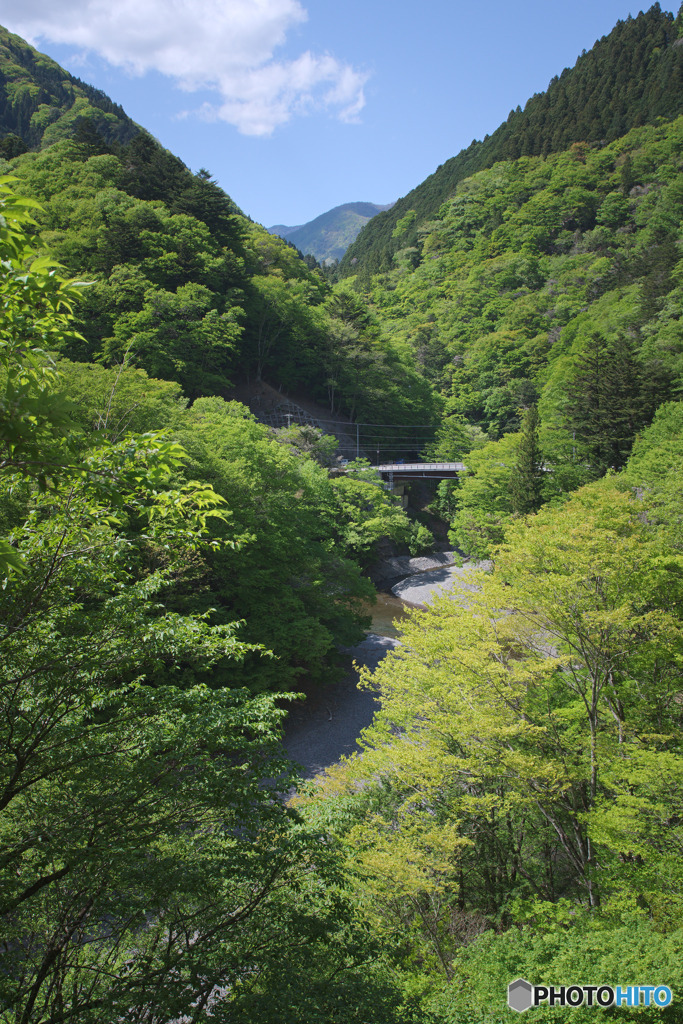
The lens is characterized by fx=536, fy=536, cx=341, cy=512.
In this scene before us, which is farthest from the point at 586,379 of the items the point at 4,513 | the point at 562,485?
the point at 4,513

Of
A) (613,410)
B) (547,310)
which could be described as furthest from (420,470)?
(547,310)

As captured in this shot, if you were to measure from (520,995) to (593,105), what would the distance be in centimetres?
8852

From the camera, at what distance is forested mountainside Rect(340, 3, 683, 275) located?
6279 cm

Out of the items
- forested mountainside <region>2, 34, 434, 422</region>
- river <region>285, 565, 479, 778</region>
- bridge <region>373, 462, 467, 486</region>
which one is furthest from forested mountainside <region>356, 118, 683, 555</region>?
river <region>285, 565, 479, 778</region>

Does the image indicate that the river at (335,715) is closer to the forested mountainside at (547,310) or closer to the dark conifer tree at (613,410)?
the forested mountainside at (547,310)

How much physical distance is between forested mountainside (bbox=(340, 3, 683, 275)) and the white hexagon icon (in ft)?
265

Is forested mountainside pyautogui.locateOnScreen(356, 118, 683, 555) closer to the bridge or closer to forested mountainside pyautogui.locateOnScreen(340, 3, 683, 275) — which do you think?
the bridge

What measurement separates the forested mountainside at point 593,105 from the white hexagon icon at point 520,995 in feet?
265

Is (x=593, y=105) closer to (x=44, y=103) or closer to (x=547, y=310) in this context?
(x=547, y=310)

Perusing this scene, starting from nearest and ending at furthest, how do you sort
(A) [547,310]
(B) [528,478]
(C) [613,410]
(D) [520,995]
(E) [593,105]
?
(D) [520,995] → (B) [528,478] → (C) [613,410] → (A) [547,310] → (E) [593,105]

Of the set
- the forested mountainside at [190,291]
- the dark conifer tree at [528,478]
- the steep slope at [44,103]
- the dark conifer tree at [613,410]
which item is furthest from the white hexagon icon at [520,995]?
the steep slope at [44,103]

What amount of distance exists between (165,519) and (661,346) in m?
33.2

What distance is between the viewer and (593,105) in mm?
67375

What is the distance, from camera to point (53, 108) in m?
63.7
